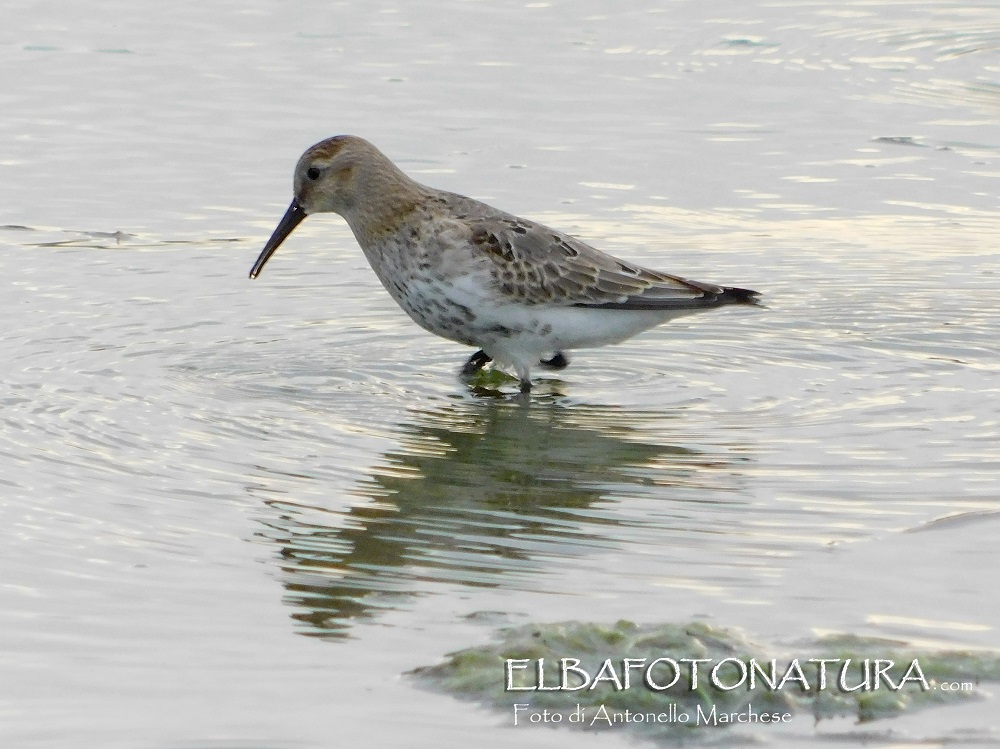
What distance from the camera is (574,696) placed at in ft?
14.2

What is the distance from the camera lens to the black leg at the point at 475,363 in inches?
327

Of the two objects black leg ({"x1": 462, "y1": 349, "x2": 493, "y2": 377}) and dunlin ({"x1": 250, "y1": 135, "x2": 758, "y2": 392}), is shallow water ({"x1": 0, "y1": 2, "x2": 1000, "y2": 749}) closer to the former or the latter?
black leg ({"x1": 462, "y1": 349, "x2": 493, "y2": 377})

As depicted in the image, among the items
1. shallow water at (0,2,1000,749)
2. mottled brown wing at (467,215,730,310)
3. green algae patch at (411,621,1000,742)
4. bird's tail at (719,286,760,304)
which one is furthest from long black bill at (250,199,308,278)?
green algae patch at (411,621,1000,742)

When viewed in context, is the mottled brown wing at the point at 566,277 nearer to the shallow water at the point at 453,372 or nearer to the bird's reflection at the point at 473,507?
the shallow water at the point at 453,372

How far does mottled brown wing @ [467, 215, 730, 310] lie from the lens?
26.5ft

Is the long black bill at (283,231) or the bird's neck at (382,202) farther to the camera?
the long black bill at (283,231)

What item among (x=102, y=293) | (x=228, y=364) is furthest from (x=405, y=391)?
(x=102, y=293)

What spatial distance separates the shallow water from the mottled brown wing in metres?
0.39

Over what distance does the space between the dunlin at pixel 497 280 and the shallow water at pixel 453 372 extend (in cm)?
28

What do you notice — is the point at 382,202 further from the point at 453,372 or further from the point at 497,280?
the point at 453,372

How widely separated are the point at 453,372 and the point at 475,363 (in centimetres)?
12

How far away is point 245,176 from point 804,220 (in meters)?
3.63

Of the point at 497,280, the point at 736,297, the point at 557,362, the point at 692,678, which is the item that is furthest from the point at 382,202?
the point at 692,678

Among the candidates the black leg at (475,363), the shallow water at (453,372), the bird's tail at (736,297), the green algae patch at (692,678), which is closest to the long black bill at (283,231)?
the shallow water at (453,372)
